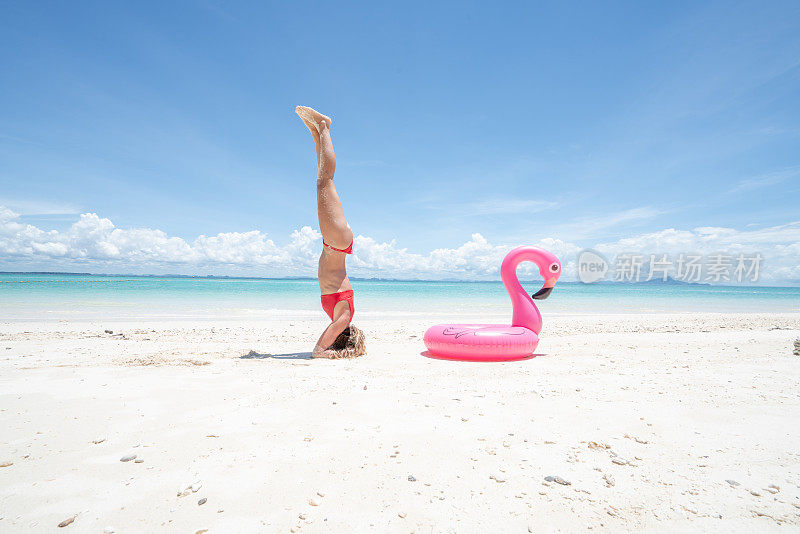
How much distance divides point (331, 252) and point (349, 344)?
1609 millimetres

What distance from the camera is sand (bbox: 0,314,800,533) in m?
2.07

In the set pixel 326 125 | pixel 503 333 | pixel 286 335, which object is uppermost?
pixel 326 125

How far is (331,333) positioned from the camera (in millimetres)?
6258

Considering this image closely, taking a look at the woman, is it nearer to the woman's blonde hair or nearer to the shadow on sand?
the woman's blonde hair

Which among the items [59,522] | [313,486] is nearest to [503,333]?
[313,486]

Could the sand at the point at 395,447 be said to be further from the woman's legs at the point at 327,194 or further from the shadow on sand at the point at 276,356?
the woman's legs at the point at 327,194

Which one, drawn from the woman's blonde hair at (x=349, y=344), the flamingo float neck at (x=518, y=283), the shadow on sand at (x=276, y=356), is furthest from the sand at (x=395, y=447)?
the flamingo float neck at (x=518, y=283)

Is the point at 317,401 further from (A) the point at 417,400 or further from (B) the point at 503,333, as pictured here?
(B) the point at 503,333

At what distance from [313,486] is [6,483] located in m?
1.92

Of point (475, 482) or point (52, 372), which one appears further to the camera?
point (52, 372)

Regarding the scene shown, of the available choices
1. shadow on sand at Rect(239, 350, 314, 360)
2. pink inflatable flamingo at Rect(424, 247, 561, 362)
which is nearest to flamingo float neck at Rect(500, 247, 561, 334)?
pink inflatable flamingo at Rect(424, 247, 561, 362)

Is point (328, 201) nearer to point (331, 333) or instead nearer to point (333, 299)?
point (333, 299)

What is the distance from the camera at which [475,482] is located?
93.1 inches

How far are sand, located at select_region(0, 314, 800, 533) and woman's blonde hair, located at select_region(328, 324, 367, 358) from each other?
2.70 ft
